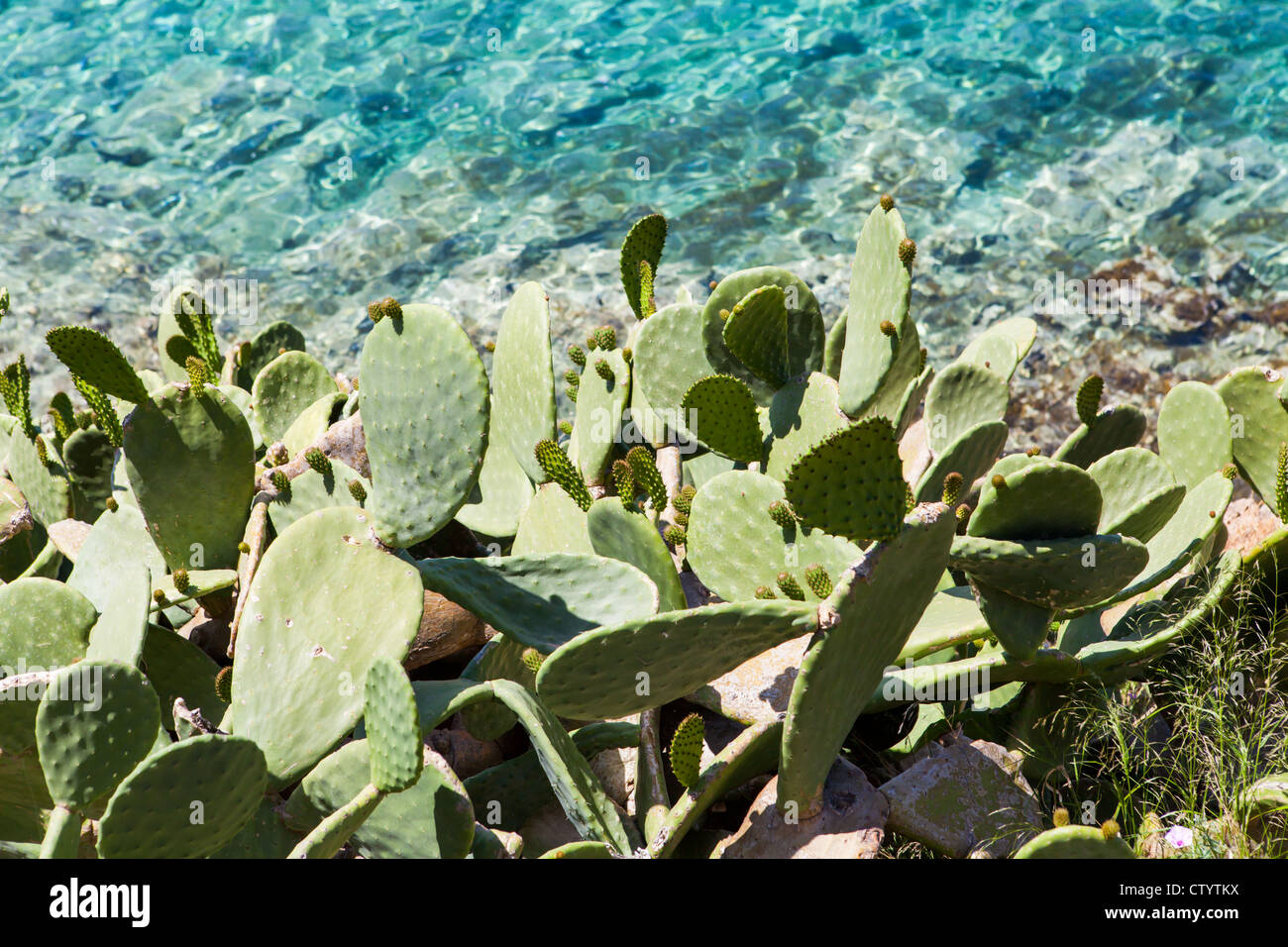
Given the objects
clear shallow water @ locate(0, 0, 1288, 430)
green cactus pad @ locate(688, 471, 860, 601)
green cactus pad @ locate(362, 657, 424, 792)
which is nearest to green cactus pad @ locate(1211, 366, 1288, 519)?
green cactus pad @ locate(688, 471, 860, 601)

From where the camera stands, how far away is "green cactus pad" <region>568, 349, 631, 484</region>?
2311mm

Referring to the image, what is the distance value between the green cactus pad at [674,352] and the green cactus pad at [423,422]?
0.55 m

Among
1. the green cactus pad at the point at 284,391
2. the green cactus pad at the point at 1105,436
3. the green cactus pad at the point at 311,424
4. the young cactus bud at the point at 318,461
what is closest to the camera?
the young cactus bud at the point at 318,461

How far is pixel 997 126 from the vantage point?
7.34 metres

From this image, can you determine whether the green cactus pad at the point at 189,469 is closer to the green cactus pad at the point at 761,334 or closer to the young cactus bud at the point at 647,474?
the young cactus bud at the point at 647,474

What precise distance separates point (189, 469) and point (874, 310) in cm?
134

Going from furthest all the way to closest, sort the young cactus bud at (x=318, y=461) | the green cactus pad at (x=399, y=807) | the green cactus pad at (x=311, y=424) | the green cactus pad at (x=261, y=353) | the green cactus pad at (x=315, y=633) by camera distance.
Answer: the green cactus pad at (x=261, y=353), the green cactus pad at (x=311, y=424), the young cactus bud at (x=318, y=461), the green cactus pad at (x=315, y=633), the green cactus pad at (x=399, y=807)

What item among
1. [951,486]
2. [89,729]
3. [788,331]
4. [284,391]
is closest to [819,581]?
[951,486]

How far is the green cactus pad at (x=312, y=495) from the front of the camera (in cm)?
224

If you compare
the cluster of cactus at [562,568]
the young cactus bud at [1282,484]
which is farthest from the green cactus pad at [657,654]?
the young cactus bud at [1282,484]

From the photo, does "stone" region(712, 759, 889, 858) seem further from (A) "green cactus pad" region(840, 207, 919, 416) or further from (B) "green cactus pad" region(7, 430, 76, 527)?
(B) "green cactus pad" region(7, 430, 76, 527)

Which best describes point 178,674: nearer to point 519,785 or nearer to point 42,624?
point 42,624
